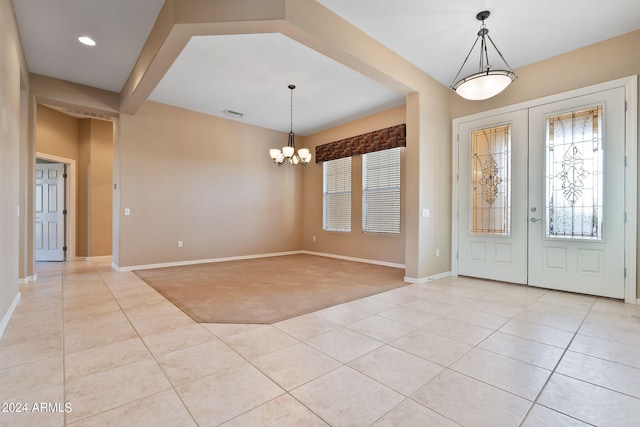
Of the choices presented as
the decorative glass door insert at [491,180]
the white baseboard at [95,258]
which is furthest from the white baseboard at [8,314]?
the decorative glass door insert at [491,180]

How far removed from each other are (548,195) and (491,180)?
734 mm

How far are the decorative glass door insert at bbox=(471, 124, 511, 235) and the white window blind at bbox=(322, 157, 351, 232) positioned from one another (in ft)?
9.34

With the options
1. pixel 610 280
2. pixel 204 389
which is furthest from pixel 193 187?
pixel 610 280

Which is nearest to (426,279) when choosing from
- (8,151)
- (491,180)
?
(491,180)

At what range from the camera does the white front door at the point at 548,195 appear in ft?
11.3

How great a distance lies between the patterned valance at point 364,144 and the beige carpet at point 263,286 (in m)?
2.45

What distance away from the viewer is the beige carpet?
3035mm

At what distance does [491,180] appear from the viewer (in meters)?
4.36

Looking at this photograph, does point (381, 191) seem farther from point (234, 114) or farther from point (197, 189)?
point (197, 189)

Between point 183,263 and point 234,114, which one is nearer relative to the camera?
point 183,263

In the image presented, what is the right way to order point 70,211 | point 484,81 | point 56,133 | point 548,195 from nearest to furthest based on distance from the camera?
point 484,81 → point 548,195 → point 56,133 → point 70,211

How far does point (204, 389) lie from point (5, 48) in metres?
3.48

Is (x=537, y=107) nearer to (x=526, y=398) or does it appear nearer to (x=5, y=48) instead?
(x=526, y=398)

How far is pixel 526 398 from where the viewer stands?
5.23 feet
